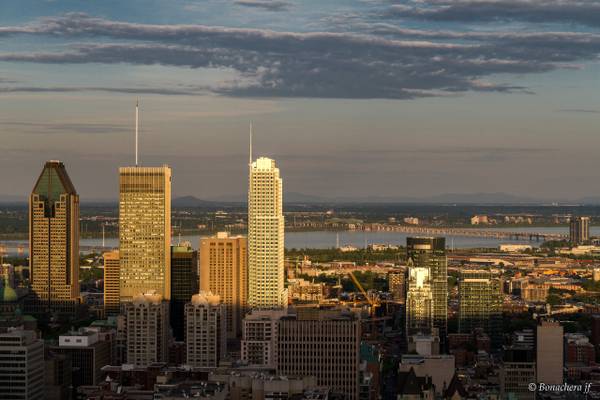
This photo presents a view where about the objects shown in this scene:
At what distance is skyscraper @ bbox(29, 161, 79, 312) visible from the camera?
105 meters

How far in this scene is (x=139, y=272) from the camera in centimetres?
8544

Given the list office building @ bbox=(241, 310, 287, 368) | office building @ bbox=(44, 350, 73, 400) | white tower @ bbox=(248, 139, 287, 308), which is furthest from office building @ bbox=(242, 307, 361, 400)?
white tower @ bbox=(248, 139, 287, 308)

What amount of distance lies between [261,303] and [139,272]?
7.90 m

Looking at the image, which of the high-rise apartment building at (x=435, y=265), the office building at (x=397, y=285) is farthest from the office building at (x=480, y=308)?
the office building at (x=397, y=285)

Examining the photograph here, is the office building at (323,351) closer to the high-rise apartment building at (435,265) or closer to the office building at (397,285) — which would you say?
the high-rise apartment building at (435,265)

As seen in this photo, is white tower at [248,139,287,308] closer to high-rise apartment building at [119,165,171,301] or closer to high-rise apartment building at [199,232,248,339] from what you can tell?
high-rise apartment building at [199,232,248,339]

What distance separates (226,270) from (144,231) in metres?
5.64

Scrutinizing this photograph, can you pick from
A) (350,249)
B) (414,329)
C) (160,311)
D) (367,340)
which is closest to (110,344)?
(160,311)

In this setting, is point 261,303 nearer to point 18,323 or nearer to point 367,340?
point 367,340

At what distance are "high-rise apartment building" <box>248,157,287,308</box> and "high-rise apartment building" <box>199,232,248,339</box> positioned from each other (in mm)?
1720

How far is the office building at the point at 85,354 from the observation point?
68500 millimetres

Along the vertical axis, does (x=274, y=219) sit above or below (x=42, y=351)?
above

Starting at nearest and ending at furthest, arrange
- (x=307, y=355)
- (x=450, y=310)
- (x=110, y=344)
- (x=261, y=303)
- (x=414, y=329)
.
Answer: (x=307, y=355), (x=110, y=344), (x=261, y=303), (x=414, y=329), (x=450, y=310)

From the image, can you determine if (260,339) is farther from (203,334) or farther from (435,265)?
(435,265)
